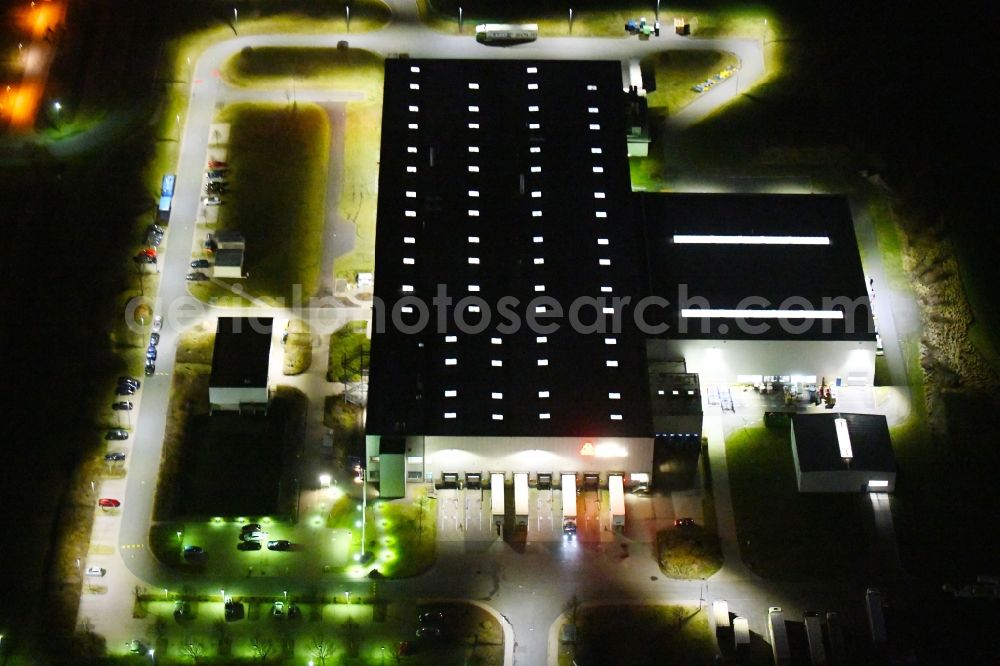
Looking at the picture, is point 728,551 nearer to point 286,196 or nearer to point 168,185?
point 286,196

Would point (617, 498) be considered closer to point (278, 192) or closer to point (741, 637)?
point (741, 637)

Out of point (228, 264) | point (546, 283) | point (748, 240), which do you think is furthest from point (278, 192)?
point (748, 240)

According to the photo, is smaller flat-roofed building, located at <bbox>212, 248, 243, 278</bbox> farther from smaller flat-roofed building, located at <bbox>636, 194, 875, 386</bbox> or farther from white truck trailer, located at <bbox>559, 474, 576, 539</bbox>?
white truck trailer, located at <bbox>559, 474, 576, 539</bbox>

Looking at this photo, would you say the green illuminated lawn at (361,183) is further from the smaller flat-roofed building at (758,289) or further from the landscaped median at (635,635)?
the landscaped median at (635,635)

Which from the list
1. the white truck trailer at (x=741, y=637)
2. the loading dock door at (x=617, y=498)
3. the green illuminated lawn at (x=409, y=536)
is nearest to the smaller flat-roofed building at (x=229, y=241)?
the green illuminated lawn at (x=409, y=536)

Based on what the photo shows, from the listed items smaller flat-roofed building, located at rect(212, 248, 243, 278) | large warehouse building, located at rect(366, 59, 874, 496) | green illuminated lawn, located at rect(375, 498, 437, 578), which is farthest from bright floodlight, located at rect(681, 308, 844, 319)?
smaller flat-roofed building, located at rect(212, 248, 243, 278)

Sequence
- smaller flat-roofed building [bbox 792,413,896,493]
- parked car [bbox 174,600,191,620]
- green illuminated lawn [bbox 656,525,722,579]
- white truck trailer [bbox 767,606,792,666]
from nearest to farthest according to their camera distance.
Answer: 1. white truck trailer [bbox 767,606,792,666]
2. parked car [bbox 174,600,191,620]
3. green illuminated lawn [bbox 656,525,722,579]
4. smaller flat-roofed building [bbox 792,413,896,493]

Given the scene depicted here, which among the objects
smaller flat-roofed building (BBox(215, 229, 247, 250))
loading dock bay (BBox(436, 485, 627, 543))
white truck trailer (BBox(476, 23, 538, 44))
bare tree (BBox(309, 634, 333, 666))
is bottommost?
bare tree (BBox(309, 634, 333, 666))

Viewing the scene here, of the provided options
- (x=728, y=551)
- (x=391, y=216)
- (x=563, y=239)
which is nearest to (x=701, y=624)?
(x=728, y=551)
